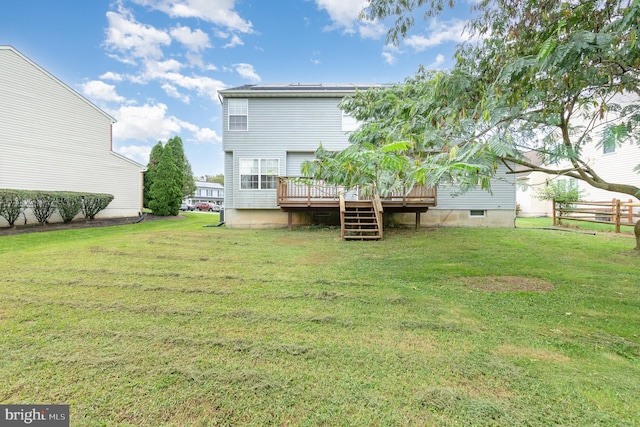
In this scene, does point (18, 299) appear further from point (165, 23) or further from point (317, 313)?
point (165, 23)

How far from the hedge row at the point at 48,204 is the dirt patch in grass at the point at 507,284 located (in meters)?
15.3

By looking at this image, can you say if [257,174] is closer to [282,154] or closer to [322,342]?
[282,154]

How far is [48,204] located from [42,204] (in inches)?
7.1

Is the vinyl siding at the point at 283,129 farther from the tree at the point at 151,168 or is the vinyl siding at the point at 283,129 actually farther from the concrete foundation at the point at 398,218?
the tree at the point at 151,168

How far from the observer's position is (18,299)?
11.5ft

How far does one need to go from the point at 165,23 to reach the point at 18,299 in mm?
11728

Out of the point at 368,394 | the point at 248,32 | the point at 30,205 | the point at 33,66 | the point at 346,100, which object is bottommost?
the point at 368,394

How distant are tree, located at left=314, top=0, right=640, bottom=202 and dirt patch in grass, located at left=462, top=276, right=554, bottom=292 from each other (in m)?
1.83

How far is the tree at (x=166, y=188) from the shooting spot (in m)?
17.3

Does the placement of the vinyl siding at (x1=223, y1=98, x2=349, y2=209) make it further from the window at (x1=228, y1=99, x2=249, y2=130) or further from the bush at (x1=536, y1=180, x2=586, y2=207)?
the bush at (x1=536, y1=180, x2=586, y2=207)

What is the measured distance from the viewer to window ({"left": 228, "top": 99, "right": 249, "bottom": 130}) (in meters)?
11.6

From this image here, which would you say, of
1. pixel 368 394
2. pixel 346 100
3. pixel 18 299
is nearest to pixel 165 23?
pixel 346 100

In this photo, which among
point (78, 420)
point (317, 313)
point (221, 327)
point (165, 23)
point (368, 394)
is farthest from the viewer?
point (165, 23)

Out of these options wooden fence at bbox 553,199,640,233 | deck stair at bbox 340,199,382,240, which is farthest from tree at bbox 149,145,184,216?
wooden fence at bbox 553,199,640,233
